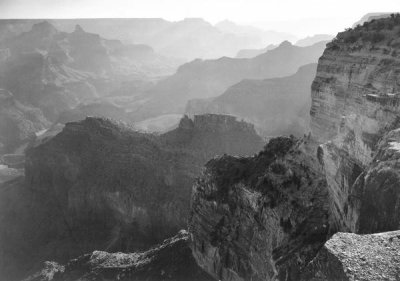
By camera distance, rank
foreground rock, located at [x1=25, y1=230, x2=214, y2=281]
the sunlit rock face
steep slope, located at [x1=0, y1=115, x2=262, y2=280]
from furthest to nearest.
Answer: steep slope, located at [x1=0, y1=115, x2=262, y2=280] < foreground rock, located at [x1=25, y1=230, x2=214, y2=281] < the sunlit rock face

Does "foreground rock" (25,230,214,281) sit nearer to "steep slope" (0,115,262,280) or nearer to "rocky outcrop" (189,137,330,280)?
"rocky outcrop" (189,137,330,280)

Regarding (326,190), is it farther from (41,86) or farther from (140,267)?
(41,86)

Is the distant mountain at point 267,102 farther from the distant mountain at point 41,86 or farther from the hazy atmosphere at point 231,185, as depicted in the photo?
the distant mountain at point 41,86

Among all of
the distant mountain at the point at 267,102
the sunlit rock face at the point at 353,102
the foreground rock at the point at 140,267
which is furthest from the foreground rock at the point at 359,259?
the distant mountain at the point at 267,102

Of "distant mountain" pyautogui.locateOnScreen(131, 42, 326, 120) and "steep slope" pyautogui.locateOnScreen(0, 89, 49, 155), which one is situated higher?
"distant mountain" pyautogui.locateOnScreen(131, 42, 326, 120)

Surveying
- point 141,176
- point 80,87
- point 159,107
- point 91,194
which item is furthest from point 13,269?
point 80,87

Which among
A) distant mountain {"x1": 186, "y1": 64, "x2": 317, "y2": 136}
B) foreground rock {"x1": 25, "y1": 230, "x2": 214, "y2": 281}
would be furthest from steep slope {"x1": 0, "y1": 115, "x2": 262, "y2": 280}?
distant mountain {"x1": 186, "y1": 64, "x2": 317, "y2": 136}
